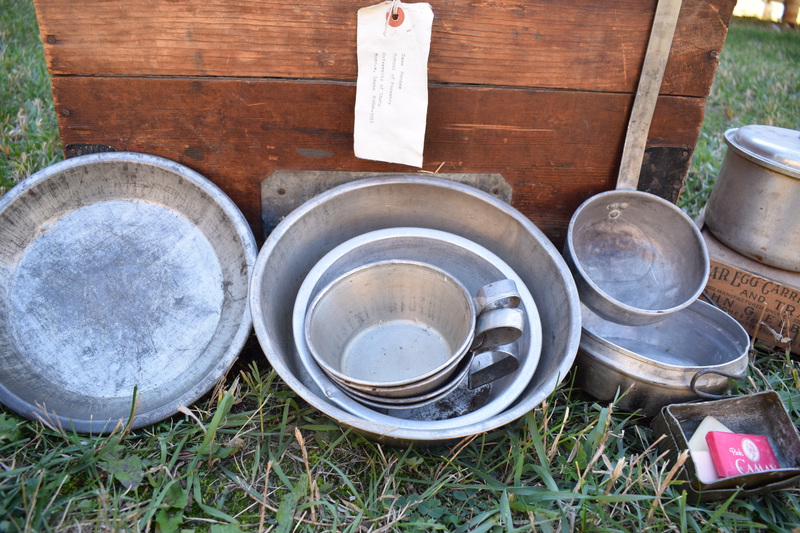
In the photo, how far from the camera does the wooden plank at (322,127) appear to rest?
1858 mm

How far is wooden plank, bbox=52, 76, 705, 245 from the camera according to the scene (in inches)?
73.2

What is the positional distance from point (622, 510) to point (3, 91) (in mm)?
3978

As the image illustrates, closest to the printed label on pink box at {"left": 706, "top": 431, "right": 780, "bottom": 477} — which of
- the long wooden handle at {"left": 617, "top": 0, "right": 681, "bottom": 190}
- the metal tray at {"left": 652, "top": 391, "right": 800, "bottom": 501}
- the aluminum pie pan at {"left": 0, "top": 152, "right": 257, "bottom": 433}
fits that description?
the metal tray at {"left": 652, "top": 391, "right": 800, "bottom": 501}

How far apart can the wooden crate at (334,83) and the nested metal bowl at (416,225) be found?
0.48ft

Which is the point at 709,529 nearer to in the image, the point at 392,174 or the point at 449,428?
the point at 449,428

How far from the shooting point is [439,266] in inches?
78.8

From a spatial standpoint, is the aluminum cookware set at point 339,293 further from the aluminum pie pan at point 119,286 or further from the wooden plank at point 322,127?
the wooden plank at point 322,127

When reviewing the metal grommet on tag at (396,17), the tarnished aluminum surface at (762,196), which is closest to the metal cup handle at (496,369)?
the metal grommet on tag at (396,17)

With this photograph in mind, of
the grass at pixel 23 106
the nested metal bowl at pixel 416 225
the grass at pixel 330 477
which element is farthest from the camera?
the grass at pixel 23 106

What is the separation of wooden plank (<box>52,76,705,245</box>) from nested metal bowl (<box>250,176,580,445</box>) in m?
0.15

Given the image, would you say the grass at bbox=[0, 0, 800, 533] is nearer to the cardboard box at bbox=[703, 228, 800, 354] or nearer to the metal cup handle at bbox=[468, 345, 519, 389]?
the metal cup handle at bbox=[468, 345, 519, 389]

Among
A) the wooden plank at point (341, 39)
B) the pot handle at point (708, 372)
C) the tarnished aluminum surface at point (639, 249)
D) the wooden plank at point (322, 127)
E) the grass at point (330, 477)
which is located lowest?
the grass at point (330, 477)

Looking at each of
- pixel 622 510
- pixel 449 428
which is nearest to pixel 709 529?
pixel 622 510

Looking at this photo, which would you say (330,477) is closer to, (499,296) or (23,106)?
(499,296)
